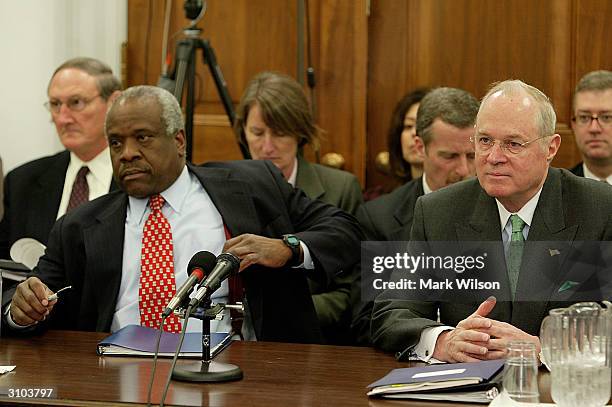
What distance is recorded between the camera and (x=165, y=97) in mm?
3359

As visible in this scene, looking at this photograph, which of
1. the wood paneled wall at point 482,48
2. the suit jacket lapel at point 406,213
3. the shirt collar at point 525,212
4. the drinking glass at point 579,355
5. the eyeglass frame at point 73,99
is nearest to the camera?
the drinking glass at point 579,355

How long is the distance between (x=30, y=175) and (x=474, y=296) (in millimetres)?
2147

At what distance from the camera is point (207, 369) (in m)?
2.47

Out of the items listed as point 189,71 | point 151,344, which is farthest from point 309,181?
point 151,344

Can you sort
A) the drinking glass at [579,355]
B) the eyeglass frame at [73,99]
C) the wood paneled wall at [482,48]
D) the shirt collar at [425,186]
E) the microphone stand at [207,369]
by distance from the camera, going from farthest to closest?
the wood paneled wall at [482,48] < the eyeglass frame at [73,99] < the shirt collar at [425,186] < the microphone stand at [207,369] < the drinking glass at [579,355]

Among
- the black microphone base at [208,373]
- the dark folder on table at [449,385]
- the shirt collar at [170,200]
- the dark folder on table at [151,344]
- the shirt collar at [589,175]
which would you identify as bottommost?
the dark folder on table at [151,344]

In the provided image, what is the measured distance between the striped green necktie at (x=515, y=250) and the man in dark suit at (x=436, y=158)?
92 cm

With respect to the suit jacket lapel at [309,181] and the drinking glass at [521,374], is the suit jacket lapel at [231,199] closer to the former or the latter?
the suit jacket lapel at [309,181]

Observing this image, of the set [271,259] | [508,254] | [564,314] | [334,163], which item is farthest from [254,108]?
[564,314]

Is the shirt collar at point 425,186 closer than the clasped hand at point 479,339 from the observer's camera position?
No

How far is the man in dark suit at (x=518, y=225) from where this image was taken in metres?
2.75

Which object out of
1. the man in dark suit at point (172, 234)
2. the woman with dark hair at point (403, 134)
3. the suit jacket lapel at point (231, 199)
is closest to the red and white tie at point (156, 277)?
the man in dark suit at point (172, 234)

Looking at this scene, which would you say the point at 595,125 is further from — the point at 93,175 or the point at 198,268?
the point at 198,268

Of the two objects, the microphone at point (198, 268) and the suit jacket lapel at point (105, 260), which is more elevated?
the microphone at point (198, 268)
